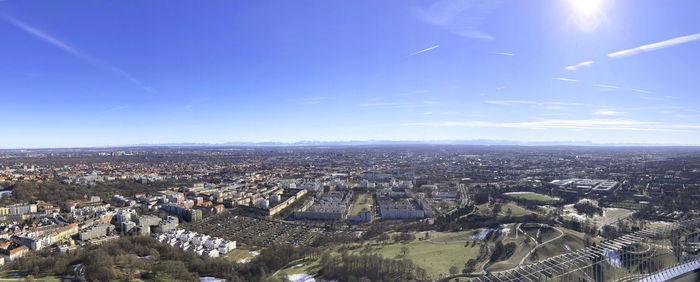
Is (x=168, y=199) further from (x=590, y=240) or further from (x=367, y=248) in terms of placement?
(x=590, y=240)

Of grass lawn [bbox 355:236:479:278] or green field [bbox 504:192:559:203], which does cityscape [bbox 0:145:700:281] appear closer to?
grass lawn [bbox 355:236:479:278]

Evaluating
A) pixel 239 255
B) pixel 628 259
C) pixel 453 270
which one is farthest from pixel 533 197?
pixel 239 255

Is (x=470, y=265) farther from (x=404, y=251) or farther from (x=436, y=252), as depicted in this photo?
(x=404, y=251)

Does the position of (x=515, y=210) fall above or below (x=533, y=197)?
below

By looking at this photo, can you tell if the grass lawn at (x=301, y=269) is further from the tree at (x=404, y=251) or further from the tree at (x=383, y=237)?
the tree at (x=383, y=237)

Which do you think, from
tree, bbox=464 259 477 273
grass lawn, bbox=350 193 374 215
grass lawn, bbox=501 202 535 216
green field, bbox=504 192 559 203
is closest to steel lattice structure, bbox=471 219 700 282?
tree, bbox=464 259 477 273
